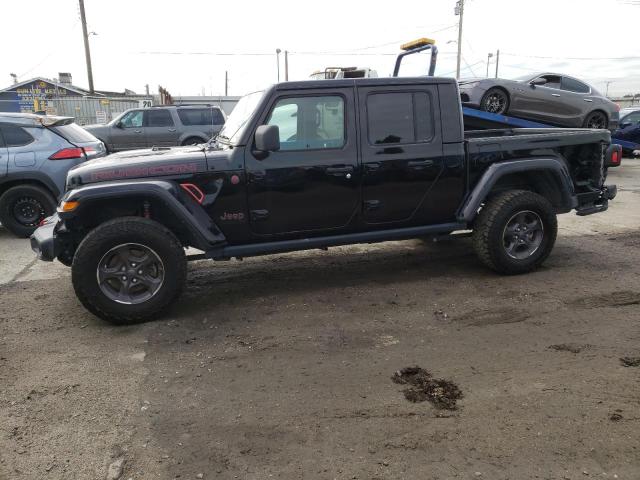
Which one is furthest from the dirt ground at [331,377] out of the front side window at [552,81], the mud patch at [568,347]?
the front side window at [552,81]

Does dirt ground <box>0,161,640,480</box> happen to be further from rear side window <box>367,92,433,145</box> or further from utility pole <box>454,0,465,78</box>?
utility pole <box>454,0,465,78</box>

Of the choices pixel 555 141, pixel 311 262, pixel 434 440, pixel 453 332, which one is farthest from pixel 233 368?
pixel 555 141

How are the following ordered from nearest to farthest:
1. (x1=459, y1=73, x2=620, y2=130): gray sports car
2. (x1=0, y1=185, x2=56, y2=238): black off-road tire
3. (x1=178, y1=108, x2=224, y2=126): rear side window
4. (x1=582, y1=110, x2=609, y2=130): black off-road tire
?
(x1=0, y1=185, x2=56, y2=238): black off-road tire < (x1=459, y1=73, x2=620, y2=130): gray sports car < (x1=582, y1=110, x2=609, y2=130): black off-road tire < (x1=178, y1=108, x2=224, y2=126): rear side window

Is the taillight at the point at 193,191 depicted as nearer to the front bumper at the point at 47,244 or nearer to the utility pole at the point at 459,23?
the front bumper at the point at 47,244

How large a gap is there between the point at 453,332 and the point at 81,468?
2.71 metres

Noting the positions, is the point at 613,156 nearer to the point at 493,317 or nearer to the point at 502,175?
the point at 502,175

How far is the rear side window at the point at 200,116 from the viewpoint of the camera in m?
14.4

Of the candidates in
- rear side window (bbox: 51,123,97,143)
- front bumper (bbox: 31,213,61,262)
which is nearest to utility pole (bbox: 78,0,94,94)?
rear side window (bbox: 51,123,97,143)

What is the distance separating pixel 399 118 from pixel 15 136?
5.94 metres

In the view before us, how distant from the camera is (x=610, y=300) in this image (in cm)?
438

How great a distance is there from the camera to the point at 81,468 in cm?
244

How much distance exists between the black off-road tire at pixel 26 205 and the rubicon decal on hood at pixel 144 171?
3.92 m

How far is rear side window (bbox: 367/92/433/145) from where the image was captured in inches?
178

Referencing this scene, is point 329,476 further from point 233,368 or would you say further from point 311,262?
point 311,262
